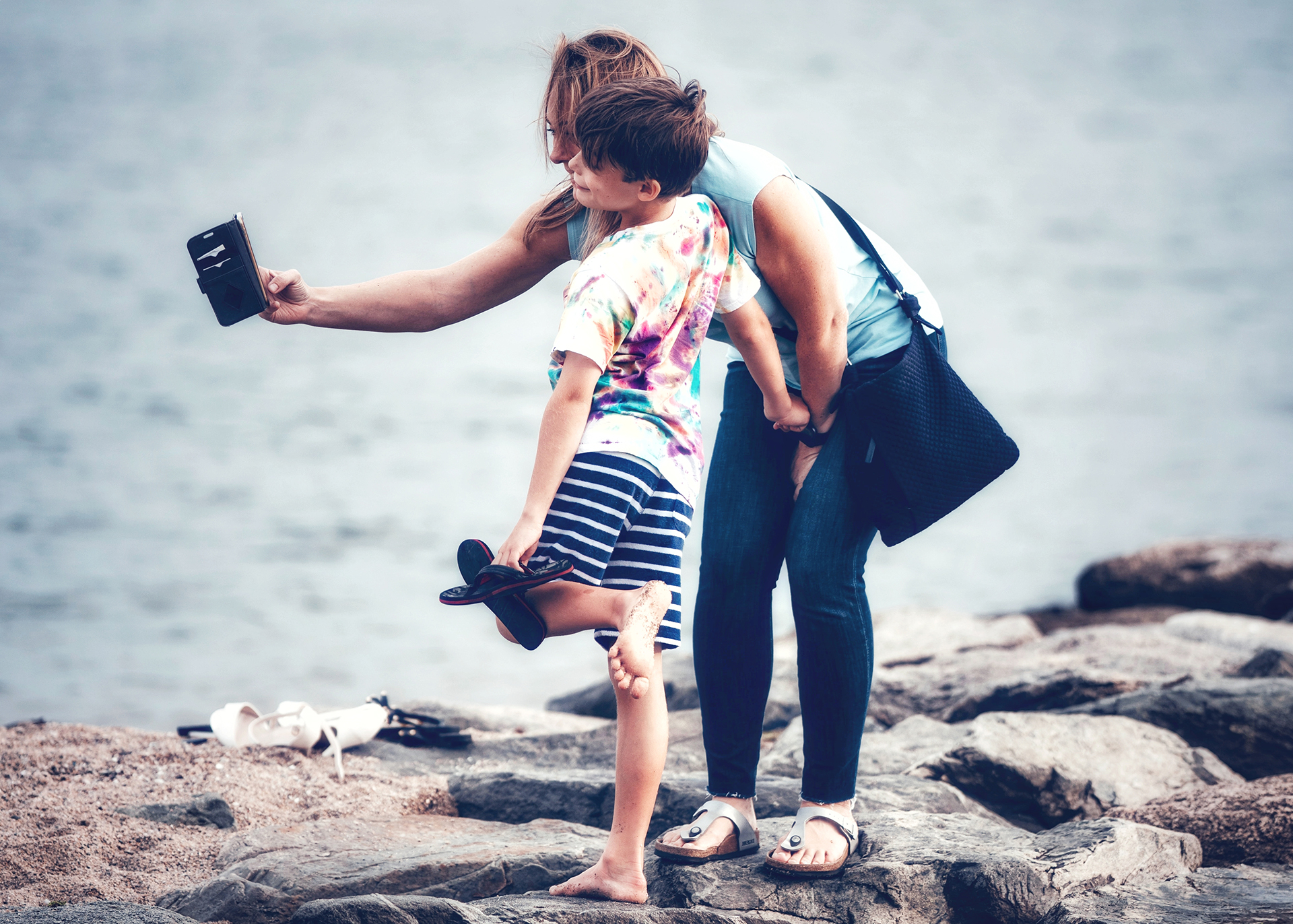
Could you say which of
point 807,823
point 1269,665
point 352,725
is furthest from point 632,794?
point 1269,665

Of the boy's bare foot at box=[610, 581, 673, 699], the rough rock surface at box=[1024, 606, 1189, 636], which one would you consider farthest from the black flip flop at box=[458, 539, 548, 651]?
the rough rock surface at box=[1024, 606, 1189, 636]

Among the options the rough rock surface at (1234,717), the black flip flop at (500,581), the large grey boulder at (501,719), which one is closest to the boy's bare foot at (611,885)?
the black flip flop at (500,581)

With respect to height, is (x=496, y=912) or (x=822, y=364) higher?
(x=822, y=364)

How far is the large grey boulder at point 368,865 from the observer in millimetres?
2072

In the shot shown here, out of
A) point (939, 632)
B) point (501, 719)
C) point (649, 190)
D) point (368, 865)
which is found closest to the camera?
point (649, 190)

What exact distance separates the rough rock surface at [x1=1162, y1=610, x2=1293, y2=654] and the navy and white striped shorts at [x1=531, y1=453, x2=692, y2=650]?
4.18 metres

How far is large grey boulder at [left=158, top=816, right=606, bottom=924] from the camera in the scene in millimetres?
2072

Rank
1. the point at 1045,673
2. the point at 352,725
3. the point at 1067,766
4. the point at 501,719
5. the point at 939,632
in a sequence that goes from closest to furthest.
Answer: the point at 1067,766, the point at 352,725, the point at 1045,673, the point at 501,719, the point at 939,632

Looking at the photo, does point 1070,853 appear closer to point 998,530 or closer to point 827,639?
point 827,639

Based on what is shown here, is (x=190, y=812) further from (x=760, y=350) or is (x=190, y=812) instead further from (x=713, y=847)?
(x=760, y=350)

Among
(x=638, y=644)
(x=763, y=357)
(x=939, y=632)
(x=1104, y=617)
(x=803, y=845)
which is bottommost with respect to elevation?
(x=803, y=845)

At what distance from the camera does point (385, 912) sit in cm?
174

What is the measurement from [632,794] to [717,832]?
303 millimetres

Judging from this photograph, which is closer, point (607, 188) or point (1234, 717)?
point (607, 188)
